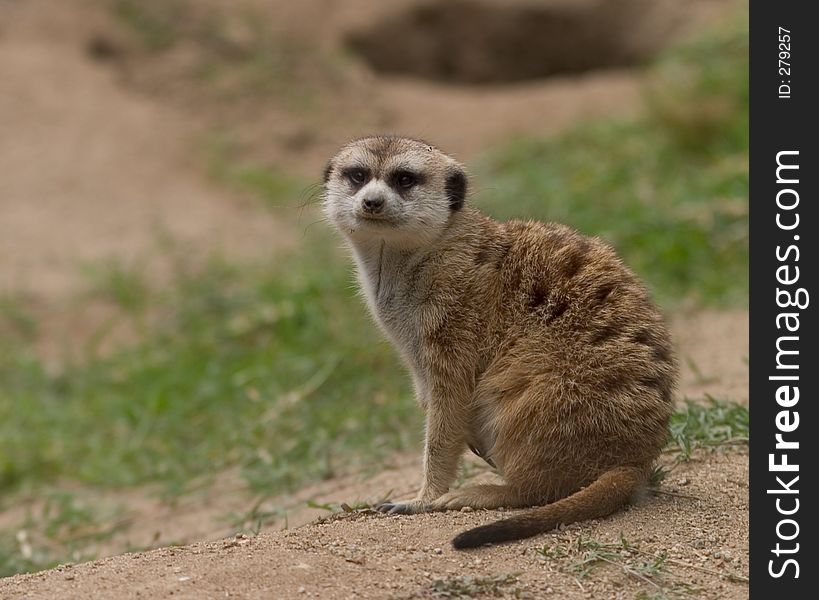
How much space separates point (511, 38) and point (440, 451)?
879 centimetres

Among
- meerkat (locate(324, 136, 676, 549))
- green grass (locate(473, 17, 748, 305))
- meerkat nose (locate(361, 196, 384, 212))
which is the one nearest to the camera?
meerkat (locate(324, 136, 676, 549))

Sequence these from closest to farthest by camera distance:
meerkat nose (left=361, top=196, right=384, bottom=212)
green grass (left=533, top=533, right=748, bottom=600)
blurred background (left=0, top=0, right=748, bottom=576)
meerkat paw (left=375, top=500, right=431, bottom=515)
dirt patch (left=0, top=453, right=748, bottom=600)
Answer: dirt patch (left=0, top=453, right=748, bottom=600)
green grass (left=533, top=533, right=748, bottom=600)
meerkat paw (left=375, top=500, right=431, bottom=515)
meerkat nose (left=361, top=196, right=384, bottom=212)
blurred background (left=0, top=0, right=748, bottom=576)

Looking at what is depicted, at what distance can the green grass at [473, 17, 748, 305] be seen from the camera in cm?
695

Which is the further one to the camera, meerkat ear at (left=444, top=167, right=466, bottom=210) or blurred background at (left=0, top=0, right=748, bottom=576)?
blurred background at (left=0, top=0, right=748, bottom=576)

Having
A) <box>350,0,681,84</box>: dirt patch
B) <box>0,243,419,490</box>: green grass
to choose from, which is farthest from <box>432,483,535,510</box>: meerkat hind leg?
<box>350,0,681,84</box>: dirt patch

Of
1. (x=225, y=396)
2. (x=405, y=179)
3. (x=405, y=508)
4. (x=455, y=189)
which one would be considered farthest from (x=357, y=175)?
(x=225, y=396)

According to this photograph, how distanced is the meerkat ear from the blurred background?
1.75 ft

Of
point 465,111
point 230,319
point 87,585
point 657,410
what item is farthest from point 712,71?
point 87,585

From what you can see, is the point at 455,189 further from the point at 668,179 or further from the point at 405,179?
the point at 668,179

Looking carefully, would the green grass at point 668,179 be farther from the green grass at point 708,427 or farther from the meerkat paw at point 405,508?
the meerkat paw at point 405,508

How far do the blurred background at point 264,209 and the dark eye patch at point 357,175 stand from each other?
0.67m

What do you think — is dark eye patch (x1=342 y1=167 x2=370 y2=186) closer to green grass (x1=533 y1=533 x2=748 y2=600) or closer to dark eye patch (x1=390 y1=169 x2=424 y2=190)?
dark eye patch (x1=390 y1=169 x2=424 y2=190)

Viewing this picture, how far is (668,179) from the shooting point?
8.26 meters
